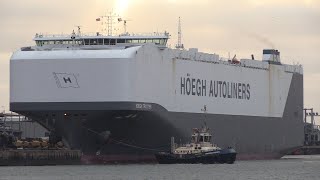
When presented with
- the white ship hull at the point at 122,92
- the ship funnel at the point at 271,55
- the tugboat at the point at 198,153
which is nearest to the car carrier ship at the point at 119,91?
the white ship hull at the point at 122,92

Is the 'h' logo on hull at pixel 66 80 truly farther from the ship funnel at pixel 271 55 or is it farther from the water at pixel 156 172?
the ship funnel at pixel 271 55

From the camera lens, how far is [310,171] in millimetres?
88625

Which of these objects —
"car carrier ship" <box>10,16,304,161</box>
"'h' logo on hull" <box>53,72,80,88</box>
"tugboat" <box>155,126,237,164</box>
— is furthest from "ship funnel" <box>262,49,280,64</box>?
"'h' logo on hull" <box>53,72,80,88</box>

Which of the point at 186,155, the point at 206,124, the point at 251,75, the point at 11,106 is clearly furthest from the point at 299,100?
the point at 11,106

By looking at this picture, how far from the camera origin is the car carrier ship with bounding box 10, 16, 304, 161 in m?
88.9

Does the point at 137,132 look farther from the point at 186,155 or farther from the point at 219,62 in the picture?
the point at 219,62

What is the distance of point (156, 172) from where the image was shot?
268 ft

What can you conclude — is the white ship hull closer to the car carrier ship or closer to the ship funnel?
the car carrier ship

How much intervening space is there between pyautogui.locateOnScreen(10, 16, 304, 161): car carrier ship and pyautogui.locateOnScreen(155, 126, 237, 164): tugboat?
4.50 ft

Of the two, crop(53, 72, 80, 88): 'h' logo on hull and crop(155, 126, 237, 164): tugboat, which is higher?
crop(53, 72, 80, 88): 'h' logo on hull

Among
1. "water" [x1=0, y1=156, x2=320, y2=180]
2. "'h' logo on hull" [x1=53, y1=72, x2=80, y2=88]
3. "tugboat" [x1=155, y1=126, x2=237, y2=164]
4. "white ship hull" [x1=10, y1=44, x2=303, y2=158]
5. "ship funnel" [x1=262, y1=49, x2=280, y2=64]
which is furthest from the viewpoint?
"ship funnel" [x1=262, y1=49, x2=280, y2=64]

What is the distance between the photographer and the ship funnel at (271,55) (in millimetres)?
116750

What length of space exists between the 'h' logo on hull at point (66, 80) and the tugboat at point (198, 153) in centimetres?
861

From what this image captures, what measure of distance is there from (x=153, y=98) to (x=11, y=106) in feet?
34.8
